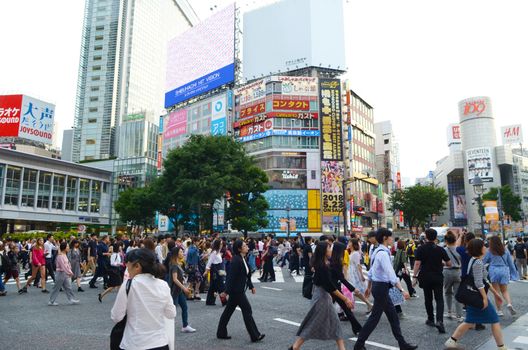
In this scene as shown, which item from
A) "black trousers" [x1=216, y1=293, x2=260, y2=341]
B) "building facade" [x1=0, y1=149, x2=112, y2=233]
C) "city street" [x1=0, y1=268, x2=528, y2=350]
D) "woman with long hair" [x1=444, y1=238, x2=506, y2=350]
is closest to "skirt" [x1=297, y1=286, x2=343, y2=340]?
"city street" [x1=0, y1=268, x2=528, y2=350]

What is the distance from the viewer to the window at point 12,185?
4791cm

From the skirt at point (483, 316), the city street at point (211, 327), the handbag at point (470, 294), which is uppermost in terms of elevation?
the handbag at point (470, 294)

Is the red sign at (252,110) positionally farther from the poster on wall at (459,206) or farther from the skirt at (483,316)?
the poster on wall at (459,206)

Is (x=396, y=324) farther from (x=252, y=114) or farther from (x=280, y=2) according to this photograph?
(x=280, y=2)

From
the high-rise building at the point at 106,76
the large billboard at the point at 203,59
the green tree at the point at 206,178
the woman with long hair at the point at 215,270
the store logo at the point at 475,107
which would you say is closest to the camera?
the woman with long hair at the point at 215,270

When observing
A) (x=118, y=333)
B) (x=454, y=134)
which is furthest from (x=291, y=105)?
(x=454, y=134)

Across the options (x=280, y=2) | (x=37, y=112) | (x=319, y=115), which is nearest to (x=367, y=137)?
(x=319, y=115)

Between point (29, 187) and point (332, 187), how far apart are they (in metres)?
38.6

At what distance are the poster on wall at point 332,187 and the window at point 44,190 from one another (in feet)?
120

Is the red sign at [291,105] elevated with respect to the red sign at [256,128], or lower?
elevated

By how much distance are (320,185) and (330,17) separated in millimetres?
26030

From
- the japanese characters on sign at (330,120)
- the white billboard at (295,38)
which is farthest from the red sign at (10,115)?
the japanese characters on sign at (330,120)

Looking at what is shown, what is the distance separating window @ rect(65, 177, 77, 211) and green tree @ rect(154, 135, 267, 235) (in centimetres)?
2843

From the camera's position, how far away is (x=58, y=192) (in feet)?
182
